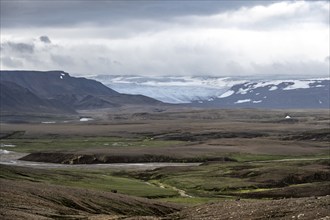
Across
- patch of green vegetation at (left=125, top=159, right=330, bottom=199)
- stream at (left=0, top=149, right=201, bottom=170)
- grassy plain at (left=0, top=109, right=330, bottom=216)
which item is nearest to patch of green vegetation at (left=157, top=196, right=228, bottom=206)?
grassy plain at (left=0, top=109, right=330, bottom=216)

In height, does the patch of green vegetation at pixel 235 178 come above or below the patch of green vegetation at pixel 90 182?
below

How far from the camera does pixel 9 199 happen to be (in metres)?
57.4

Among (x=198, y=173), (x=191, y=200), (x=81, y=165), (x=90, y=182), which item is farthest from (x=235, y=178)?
(x=81, y=165)

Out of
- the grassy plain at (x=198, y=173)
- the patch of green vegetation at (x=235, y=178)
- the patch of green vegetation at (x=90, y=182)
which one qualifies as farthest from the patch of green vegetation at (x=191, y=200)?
the patch of green vegetation at (x=235, y=178)

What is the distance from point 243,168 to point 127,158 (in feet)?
138

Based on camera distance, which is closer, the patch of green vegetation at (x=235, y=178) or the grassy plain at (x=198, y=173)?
the grassy plain at (x=198, y=173)

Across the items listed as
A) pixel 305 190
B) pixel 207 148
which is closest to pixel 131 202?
pixel 305 190

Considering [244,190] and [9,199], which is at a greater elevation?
[9,199]

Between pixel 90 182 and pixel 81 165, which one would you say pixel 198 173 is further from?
pixel 81 165

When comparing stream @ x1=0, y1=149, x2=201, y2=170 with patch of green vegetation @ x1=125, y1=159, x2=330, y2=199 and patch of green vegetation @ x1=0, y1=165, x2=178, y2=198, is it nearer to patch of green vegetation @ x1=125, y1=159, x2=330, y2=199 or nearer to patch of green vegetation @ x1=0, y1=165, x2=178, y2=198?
patch of green vegetation @ x1=125, y1=159, x2=330, y2=199

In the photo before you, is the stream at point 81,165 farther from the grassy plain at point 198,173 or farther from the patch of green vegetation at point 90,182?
the patch of green vegetation at point 90,182

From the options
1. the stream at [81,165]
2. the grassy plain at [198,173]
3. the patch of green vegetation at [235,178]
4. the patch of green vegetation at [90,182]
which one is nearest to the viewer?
the patch of green vegetation at [90,182]

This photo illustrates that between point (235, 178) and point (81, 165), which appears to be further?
point (81, 165)

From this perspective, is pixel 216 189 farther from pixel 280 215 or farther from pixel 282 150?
pixel 282 150
